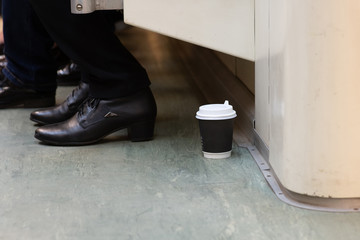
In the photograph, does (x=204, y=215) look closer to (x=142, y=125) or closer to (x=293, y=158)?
(x=293, y=158)

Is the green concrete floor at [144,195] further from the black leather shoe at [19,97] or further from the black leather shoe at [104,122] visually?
the black leather shoe at [19,97]

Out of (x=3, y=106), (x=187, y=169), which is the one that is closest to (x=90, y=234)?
(x=187, y=169)

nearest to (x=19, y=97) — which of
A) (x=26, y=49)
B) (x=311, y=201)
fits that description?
(x=26, y=49)

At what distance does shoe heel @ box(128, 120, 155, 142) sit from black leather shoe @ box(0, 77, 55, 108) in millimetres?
617

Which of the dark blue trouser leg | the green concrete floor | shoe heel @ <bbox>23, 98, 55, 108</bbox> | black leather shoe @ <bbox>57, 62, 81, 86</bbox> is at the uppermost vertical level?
the dark blue trouser leg

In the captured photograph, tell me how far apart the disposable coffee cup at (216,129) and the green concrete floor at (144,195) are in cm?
4

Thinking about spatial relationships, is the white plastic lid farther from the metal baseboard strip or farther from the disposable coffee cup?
the metal baseboard strip

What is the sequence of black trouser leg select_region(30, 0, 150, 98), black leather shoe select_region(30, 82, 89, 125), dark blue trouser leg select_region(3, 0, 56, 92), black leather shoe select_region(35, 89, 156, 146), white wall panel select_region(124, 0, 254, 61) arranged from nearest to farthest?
white wall panel select_region(124, 0, 254, 61) < black trouser leg select_region(30, 0, 150, 98) < black leather shoe select_region(35, 89, 156, 146) < black leather shoe select_region(30, 82, 89, 125) < dark blue trouser leg select_region(3, 0, 56, 92)

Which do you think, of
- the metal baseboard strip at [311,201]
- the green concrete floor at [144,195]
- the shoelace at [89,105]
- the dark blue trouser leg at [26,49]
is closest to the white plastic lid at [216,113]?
the green concrete floor at [144,195]

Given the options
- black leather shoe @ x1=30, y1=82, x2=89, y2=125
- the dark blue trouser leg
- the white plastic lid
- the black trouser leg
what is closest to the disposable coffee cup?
the white plastic lid

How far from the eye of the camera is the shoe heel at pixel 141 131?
209 centimetres

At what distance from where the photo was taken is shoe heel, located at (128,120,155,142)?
209 centimetres

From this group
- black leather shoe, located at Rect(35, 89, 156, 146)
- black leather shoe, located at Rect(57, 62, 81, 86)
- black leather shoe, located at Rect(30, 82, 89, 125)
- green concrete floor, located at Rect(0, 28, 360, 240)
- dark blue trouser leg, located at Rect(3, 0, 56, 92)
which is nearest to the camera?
green concrete floor, located at Rect(0, 28, 360, 240)

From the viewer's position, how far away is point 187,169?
183cm
